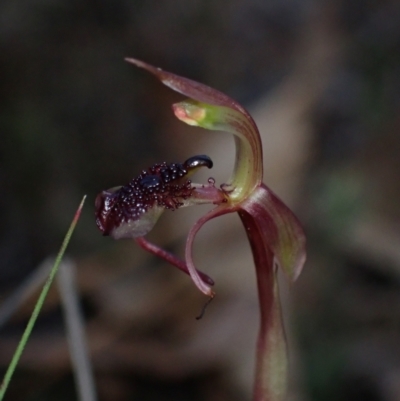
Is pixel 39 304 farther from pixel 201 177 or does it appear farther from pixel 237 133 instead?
pixel 201 177

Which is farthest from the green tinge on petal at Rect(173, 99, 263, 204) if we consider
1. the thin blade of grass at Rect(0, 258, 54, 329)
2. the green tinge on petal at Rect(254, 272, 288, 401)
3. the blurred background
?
the blurred background

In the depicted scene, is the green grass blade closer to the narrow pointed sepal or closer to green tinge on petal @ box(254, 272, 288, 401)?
the narrow pointed sepal

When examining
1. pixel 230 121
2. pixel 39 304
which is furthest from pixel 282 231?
pixel 39 304

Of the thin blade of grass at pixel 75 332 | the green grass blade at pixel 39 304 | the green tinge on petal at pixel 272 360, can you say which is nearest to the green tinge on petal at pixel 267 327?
the green tinge on petal at pixel 272 360

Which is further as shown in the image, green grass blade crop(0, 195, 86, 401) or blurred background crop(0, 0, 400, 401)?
blurred background crop(0, 0, 400, 401)

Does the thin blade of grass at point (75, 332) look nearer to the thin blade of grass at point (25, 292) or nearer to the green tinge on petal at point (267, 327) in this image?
the thin blade of grass at point (25, 292)

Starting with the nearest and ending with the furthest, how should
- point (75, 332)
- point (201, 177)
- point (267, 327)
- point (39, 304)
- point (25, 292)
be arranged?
point (39, 304), point (267, 327), point (25, 292), point (75, 332), point (201, 177)
